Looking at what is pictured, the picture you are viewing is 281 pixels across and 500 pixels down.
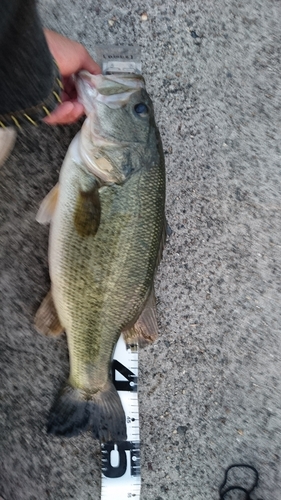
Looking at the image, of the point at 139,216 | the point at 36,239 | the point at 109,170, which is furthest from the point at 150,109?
the point at 36,239

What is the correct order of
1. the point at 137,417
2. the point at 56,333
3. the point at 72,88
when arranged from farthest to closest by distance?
the point at 137,417 → the point at 56,333 → the point at 72,88

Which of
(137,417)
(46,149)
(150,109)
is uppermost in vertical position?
(150,109)

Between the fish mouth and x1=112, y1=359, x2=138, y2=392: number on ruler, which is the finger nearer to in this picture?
the fish mouth

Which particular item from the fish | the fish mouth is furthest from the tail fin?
the fish mouth

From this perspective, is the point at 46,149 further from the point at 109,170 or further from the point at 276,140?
the point at 276,140

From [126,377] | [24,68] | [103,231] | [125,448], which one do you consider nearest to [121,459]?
[125,448]

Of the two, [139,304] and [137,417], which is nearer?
[139,304]
